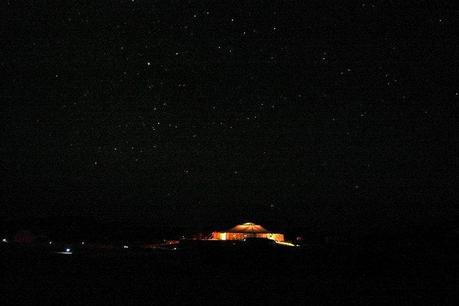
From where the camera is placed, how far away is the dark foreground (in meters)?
8.59

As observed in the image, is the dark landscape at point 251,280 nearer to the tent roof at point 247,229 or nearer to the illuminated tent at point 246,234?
the illuminated tent at point 246,234

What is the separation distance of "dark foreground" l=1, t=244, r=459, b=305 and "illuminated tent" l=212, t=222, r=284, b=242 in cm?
1777

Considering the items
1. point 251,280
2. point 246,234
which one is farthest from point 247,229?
point 251,280

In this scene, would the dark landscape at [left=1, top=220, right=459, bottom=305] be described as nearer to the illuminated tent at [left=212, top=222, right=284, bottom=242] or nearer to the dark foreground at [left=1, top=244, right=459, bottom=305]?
the dark foreground at [left=1, top=244, right=459, bottom=305]

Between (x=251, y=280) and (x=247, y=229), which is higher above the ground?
(x=247, y=229)

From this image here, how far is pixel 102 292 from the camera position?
8.83 m

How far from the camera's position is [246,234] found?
35031 millimetres

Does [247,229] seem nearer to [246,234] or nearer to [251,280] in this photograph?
[246,234]

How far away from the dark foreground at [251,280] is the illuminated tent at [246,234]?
58.3 ft

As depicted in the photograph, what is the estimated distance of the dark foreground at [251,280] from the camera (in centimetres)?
859

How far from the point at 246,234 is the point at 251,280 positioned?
24.0 m

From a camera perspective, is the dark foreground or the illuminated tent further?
the illuminated tent

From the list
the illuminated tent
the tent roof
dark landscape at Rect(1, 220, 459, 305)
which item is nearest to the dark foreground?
dark landscape at Rect(1, 220, 459, 305)

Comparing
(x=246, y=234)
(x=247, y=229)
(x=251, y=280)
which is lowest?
(x=251, y=280)
